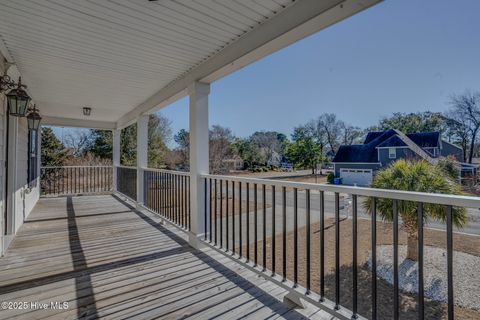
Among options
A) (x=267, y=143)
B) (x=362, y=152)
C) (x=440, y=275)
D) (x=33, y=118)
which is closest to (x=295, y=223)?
(x=440, y=275)

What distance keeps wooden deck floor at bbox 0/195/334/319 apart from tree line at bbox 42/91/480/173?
1044 centimetres

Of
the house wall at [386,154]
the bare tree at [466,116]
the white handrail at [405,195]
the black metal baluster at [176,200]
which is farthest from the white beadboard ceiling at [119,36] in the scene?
the bare tree at [466,116]

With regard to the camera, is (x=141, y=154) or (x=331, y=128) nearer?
(x=141, y=154)

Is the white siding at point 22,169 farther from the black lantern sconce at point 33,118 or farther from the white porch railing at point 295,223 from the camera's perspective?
the white porch railing at point 295,223

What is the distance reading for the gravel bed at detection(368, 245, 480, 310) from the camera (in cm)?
391

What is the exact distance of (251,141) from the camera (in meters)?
29.7

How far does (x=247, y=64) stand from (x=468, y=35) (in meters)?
20.1

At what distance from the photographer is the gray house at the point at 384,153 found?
1534 centimetres

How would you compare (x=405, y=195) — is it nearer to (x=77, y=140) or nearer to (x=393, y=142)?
(x=393, y=142)

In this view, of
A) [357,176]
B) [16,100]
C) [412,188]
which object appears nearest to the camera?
[16,100]

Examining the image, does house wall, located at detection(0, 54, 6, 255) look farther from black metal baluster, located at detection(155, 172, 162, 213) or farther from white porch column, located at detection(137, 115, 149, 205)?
white porch column, located at detection(137, 115, 149, 205)

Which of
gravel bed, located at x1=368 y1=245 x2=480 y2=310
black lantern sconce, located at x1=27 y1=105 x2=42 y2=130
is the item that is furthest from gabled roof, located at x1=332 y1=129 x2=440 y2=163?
black lantern sconce, located at x1=27 y1=105 x2=42 y2=130

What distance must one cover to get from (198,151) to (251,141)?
26.6 meters

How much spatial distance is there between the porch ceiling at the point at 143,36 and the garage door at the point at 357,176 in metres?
15.7
